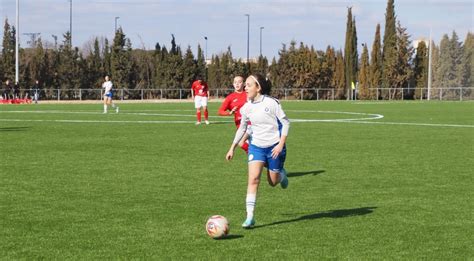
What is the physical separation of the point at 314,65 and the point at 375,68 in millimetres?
6855

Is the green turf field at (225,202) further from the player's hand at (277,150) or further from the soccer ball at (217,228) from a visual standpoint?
the player's hand at (277,150)

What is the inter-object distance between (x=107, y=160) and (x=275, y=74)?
70871mm

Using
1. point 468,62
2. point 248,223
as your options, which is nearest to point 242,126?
point 248,223

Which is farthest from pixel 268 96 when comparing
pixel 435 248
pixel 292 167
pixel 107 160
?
pixel 107 160

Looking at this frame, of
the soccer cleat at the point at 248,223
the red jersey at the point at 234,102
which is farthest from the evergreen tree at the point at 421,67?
the soccer cleat at the point at 248,223

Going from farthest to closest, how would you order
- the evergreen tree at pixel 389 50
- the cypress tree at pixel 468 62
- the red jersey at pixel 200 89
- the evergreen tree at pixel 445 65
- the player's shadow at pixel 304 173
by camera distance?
the evergreen tree at pixel 445 65 < the cypress tree at pixel 468 62 < the evergreen tree at pixel 389 50 < the red jersey at pixel 200 89 < the player's shadow at pixel 304 173

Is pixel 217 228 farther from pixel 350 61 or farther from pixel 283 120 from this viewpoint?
pixel 350 61

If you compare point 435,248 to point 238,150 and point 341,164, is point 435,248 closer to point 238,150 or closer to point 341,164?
point 341,164

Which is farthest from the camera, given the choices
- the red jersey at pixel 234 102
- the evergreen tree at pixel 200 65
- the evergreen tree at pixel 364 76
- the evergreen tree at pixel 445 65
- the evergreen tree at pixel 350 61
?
the evergreen tree at pixel 445 65

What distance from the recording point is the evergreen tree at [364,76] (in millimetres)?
82975

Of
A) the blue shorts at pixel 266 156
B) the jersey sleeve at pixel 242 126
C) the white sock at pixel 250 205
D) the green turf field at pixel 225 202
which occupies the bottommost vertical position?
the green turf field at pixel 225 202

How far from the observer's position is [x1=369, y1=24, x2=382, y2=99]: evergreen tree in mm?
83562

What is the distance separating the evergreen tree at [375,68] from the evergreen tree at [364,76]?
44cm

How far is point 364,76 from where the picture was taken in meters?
83.8
